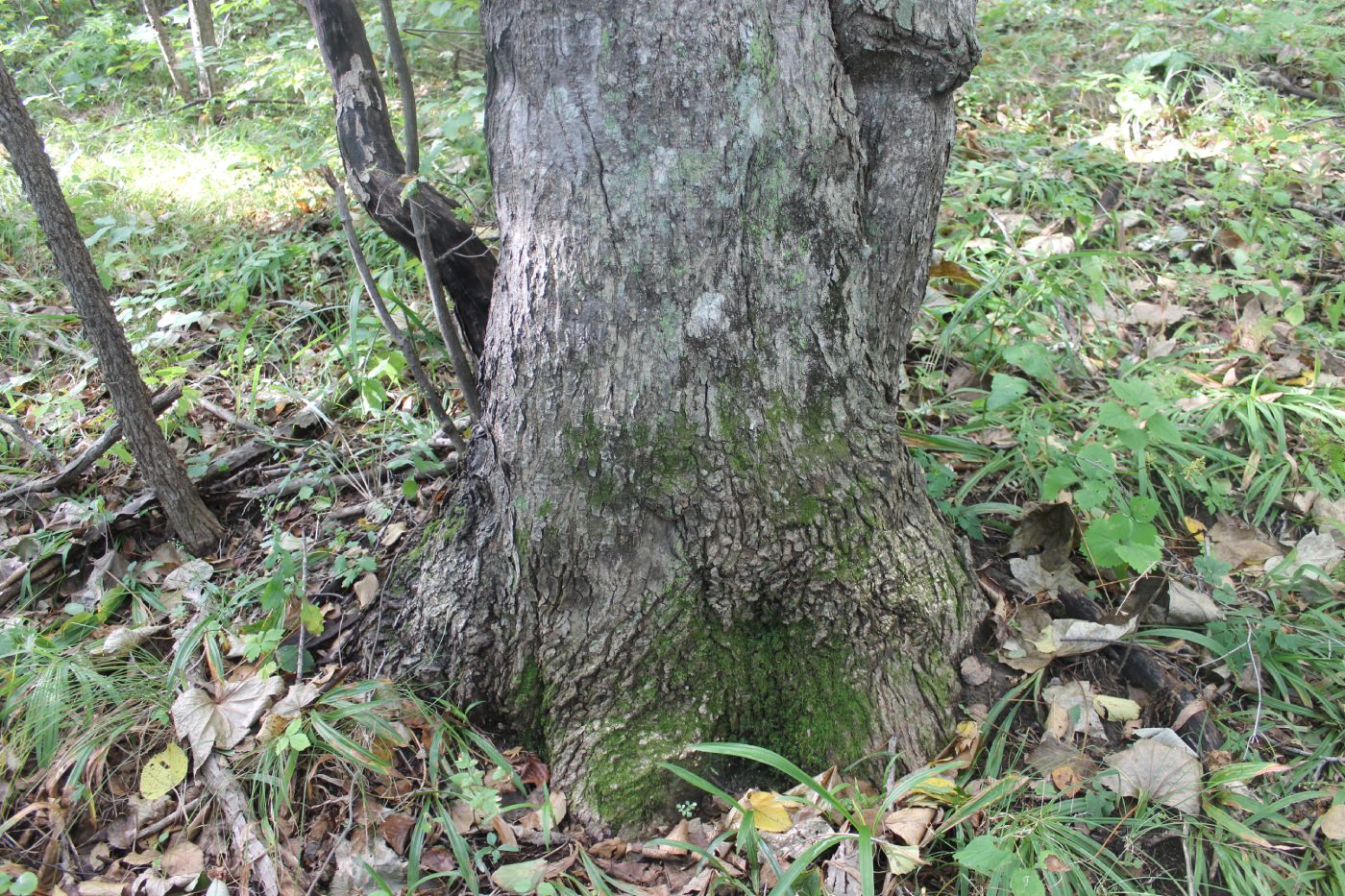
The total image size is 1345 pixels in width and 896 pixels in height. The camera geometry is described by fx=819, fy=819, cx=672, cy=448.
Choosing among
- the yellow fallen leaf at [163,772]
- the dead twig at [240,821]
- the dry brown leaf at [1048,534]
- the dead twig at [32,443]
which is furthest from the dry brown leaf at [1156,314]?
the dead twig at [32,443]

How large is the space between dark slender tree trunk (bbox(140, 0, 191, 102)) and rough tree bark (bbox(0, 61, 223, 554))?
407 cm

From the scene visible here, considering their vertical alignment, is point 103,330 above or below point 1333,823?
above

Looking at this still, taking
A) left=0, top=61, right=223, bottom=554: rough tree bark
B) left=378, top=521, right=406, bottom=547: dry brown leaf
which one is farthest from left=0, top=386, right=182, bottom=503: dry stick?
left=378, top=521, right=406, bottom=547: dry brown leaf

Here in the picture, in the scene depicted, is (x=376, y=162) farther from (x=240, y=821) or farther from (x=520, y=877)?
(x=520, y=877)

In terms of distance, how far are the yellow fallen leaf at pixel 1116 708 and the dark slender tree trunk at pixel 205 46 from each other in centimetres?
579

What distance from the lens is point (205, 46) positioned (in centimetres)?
541

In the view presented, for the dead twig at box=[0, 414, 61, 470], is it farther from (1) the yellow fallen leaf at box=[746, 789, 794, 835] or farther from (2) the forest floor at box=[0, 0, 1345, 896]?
(1) the yellow fallen leaf at box=[746, 789, 794, 835]

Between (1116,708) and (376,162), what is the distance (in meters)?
2.40

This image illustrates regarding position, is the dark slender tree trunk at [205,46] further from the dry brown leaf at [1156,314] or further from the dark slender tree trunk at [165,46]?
the dry brown leaf at [1156,314]

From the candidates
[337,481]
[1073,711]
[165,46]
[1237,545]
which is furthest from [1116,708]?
[165,46]

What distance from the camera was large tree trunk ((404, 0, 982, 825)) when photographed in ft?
5.23

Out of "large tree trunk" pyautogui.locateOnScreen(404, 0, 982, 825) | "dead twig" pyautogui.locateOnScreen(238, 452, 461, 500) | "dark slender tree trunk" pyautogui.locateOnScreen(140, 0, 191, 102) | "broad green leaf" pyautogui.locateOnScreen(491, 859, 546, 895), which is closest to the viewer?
"large tree trunk" pyautogui.locateOnScreen(404, 0, 982, 825)

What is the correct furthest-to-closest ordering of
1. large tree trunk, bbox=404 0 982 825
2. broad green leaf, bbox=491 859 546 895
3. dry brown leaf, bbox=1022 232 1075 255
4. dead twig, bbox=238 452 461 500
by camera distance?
1. dry brown leaf, bbox=1022 232 1075 255
2. dead twig, bbox=238 452 461 500
3. broad green leaf, bbox=491 859 546 895
4. large tree trunk, bbox=404 0 982 825

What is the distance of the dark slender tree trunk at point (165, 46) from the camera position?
A: 5.44m
